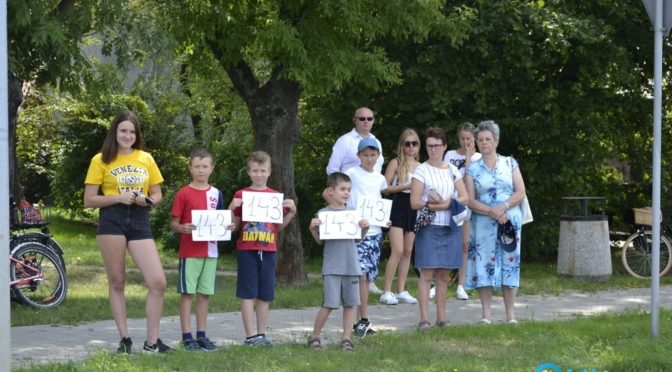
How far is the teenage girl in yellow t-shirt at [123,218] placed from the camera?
8.65 metres

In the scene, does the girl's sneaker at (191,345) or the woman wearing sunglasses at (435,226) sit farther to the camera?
the woman wearing sunglasses at (435,226)

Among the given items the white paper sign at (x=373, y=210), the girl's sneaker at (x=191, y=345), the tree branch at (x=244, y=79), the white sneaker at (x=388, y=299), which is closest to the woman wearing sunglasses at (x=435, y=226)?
the white paper sign at (x=373, y=210)

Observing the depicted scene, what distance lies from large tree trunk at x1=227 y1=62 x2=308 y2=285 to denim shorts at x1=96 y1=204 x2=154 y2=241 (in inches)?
210

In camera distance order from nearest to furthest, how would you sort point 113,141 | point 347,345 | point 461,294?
1. point 113,141
2. point 347,345
3. point 461,294

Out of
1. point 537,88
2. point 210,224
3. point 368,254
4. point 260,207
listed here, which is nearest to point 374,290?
point 368,254

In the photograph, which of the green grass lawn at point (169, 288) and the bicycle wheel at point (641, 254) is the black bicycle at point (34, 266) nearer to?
the green grass lawn at point (169, 288)

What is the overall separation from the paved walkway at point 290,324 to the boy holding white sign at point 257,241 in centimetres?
49

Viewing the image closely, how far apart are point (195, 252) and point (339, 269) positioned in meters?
1.15

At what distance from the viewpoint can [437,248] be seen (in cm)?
1033

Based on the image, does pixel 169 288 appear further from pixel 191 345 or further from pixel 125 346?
pixel 125 346

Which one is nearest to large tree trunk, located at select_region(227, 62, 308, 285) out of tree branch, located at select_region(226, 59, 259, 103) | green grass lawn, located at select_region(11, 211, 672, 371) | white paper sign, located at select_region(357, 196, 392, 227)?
tree branch, located at select_region(226, 59, 259, 103)

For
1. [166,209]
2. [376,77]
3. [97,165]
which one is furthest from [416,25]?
[166,209]

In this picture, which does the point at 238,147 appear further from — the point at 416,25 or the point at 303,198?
the point at 416,25

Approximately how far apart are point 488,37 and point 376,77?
364 centimetres
